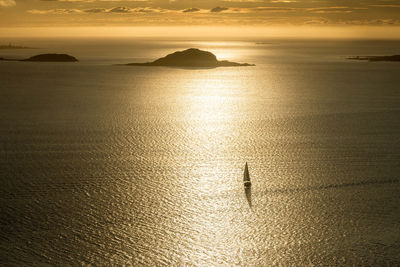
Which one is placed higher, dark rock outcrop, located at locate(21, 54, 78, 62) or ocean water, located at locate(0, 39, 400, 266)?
dark rock outcrop, located at locate(21, 54, 78, 62)

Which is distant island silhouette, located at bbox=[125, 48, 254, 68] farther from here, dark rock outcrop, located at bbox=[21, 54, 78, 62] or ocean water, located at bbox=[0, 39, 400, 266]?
ocean water, located at bbox=[0, 39, 400, 266]

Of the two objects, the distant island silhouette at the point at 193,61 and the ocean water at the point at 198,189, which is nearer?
Answer: the ocean water at the point at 198,189

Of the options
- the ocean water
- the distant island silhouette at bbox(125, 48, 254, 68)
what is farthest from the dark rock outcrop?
the ocean water

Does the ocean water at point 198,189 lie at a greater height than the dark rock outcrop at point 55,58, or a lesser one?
lesser

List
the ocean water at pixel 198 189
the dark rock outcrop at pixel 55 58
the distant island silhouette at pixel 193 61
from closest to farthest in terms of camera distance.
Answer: the ocean water at pixel 198 189 → the distant island silhouette at pixel 193 61 → the dark rock outcrop at pixel 55 58

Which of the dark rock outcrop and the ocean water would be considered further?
the dark rock outcrop

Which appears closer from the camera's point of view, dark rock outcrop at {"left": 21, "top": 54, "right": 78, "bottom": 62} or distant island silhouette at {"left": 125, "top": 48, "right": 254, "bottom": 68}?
distant island silhouette at {"left": 125, "top": 48, "right": 254, "bottom": 68}

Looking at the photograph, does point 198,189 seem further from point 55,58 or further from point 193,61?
point 55,58

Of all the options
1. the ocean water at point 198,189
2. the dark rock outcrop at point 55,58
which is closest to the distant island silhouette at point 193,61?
the dark rock outcrop at point 55,58

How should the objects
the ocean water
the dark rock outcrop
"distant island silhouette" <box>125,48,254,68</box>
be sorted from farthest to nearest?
1. the dark rock outcrop
2. "distant island silhouette" <box>125,48,254,68</box>
3. the ocean water

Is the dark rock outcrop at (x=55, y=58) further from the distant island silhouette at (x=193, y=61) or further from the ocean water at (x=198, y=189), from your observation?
the ocean water at (x=198, y=189)

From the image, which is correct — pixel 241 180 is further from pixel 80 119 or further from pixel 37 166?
pixel 80 119

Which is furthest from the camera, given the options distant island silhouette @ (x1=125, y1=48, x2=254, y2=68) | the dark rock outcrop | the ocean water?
the dark rock outcrop
